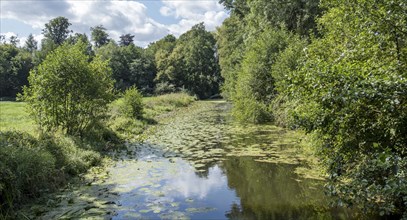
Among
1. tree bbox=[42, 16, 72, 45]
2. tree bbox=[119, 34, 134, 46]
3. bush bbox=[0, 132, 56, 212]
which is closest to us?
bush bbox=[0, 132, 56, 212]

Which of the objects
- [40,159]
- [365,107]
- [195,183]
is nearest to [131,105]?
[195,183]

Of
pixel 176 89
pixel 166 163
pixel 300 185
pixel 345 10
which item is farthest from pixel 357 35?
pixel 176 89

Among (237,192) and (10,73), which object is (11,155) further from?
(10,73)

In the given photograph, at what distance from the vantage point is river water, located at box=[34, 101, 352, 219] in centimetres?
798

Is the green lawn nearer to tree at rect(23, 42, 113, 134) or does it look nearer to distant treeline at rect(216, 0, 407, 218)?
tree at rect(23, 42, 113, 134)

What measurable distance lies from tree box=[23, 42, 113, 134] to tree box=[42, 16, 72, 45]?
90.0 meters

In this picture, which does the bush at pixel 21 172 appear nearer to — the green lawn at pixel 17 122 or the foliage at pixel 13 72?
the green lawn at pixel 17 122

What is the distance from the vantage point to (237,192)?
966 centimetres

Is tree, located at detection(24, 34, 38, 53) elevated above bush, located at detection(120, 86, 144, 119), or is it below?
above

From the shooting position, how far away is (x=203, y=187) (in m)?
10.2

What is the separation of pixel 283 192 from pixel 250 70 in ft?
53.8

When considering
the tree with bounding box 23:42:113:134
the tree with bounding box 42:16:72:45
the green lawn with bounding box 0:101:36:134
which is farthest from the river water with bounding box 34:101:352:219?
the tree with bounding box 42:16:72:45

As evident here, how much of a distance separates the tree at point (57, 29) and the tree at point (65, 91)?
90.0m

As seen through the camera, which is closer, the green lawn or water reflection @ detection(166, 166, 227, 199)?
water reflection @ detection(166, 166, 227, 199)
